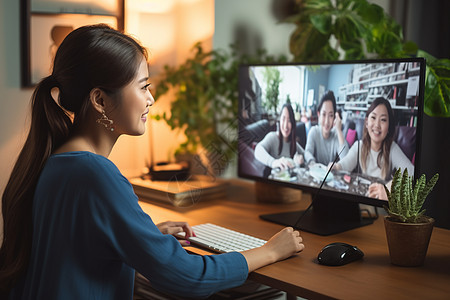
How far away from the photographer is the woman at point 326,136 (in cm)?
150

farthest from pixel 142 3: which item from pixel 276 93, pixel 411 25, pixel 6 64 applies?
pixel 411 25

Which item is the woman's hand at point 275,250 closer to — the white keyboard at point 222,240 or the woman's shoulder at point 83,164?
the white keyboard at point 222,240

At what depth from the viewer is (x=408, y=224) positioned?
1.20 metres

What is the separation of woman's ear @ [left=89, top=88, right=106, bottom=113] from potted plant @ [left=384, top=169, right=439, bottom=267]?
70 centimetres

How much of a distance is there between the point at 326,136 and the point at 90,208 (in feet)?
2.48

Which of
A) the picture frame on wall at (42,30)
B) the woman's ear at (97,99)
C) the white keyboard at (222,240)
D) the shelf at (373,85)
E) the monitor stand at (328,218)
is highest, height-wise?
the picture frame on wall at (42,30)

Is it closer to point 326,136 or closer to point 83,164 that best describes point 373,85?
point 326,136

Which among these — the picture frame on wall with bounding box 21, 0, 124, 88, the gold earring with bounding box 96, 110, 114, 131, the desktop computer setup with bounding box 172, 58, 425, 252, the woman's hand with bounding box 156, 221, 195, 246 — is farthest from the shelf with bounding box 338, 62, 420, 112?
the picture frame on wall with bounding box 21, 0, 124, 88

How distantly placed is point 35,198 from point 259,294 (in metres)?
0.89

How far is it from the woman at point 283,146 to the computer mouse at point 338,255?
41cm

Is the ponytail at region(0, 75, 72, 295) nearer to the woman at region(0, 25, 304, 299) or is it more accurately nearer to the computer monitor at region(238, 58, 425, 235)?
the woman at region(0, 25, 304, 299)

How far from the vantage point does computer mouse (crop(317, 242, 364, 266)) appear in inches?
48.1

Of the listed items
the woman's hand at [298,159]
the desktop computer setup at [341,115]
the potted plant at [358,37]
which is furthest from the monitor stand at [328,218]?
the potted plant at [358,37]

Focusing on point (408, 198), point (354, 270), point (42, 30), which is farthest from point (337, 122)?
point (42, 30)
